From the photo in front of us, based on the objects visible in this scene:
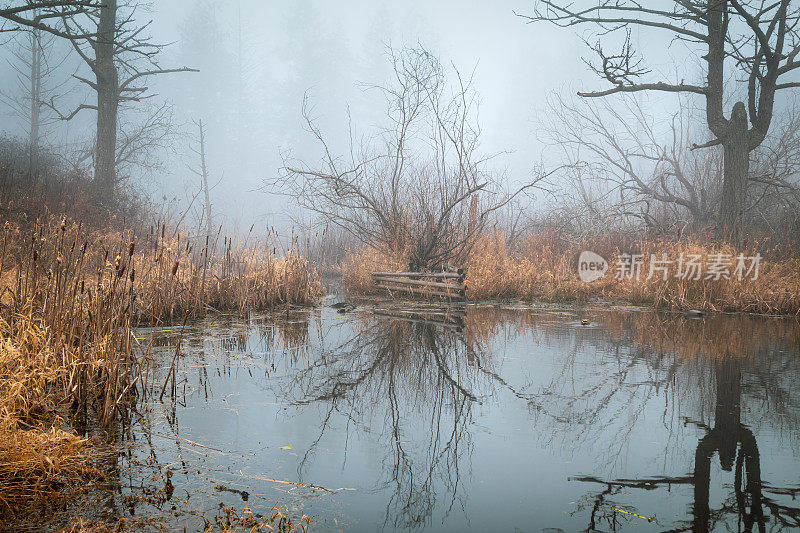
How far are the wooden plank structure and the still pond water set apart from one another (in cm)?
352

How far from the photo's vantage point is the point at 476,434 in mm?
3309

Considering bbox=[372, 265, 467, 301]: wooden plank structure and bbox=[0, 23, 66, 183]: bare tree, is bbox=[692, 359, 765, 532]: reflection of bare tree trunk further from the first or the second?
bbox=[0, 23, 66, 183]: bare tree

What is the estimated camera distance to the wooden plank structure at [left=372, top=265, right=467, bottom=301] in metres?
9.75

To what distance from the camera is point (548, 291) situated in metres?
10.5

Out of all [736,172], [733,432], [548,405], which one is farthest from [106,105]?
[733,432]

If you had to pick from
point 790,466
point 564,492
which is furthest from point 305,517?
point 790,466

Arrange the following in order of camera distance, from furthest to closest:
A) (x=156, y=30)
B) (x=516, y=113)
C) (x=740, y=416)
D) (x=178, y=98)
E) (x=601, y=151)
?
(x=156, y=30), (x=516, y=113), (x=178, y=98), (x=601, y=151), (x=740, y=416)

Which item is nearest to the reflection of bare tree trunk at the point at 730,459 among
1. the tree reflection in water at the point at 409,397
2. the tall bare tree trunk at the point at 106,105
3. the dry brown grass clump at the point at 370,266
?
the tree reflection in water at the point at 409,397

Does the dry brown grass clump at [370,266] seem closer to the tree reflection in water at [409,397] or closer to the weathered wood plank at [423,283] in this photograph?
the weathered wood plank at [423,283]

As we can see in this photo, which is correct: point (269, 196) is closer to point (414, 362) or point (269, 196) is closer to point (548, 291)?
point (548, 291)

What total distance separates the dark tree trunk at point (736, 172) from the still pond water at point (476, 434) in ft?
17.3

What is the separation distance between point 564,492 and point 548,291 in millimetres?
8249

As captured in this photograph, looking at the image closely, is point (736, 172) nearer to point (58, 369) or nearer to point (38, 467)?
point (58, 369)

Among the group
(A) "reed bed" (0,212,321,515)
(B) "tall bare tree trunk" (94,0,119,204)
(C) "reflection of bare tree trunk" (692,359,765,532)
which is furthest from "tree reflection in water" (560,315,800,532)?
(B) "tall bare tree trunk" (94,0,119,204)
